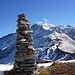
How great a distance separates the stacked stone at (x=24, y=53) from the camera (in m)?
29.6

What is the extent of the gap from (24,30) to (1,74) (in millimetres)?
6214

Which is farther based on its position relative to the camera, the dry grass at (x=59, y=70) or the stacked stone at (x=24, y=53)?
the dry grass at (x=59, y=70)

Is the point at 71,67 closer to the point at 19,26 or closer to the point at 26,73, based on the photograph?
the point at 26,73

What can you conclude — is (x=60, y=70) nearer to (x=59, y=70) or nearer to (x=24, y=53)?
(x=59, y=70)

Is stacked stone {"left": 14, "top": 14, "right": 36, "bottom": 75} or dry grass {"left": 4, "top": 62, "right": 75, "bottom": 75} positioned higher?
stacked stone {"left": 14, "top": 14, "right": 36, "bottom": 75}

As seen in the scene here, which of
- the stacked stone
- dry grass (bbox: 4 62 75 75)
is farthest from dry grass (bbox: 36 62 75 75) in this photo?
the stacked stone

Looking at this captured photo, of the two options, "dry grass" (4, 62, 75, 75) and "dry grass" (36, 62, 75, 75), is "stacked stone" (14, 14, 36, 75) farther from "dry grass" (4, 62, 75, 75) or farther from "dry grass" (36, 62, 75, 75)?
"dry grass" (36, 62, 75, 75)

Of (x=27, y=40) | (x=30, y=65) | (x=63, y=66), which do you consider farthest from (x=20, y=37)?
(x=63, y=66)

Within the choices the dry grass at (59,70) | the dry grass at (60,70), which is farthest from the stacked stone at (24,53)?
the dry grass at (60,70)

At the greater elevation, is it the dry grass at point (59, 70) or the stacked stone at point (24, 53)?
the stacked stone at point (24, 53)

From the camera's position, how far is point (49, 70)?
103ft

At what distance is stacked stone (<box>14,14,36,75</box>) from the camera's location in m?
29.6

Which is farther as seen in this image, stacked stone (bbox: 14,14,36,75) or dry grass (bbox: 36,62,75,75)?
dry grass (bbox: 36,62,75,75)

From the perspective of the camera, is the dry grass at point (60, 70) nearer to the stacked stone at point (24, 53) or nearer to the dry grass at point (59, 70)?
the dry grass at point (59, 70)
